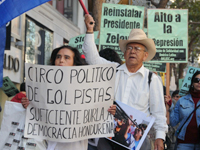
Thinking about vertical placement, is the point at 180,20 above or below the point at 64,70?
above

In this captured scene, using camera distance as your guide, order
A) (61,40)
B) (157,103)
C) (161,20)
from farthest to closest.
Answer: (61,40)
(161,20)
(157,103)

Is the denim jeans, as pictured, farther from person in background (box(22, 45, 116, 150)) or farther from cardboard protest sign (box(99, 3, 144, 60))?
cardboard protest sign (box(99, 3, 144, 60))

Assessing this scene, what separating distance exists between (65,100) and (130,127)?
1.13 metres

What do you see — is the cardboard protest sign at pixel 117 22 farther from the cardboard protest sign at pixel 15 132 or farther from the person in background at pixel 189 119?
the cardboard protest sign at pixel 15 132

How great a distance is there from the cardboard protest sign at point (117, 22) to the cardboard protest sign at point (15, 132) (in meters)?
4.63

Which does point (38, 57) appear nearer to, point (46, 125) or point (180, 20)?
point (180, 20)

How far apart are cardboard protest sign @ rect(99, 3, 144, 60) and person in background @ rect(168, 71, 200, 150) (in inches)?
101

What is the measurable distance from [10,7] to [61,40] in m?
13.9

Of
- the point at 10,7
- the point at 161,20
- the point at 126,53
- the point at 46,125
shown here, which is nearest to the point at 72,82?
the point at 46,125

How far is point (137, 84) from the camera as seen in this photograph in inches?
189

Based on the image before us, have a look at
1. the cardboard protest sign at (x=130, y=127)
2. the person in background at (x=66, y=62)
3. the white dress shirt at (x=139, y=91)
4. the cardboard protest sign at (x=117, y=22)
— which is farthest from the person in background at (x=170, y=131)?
the person in background at (x=66, y=62)

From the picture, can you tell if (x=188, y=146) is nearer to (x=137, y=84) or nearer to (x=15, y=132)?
(x=137, y=84)

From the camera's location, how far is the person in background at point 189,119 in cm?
600

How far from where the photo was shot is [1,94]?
476 inches
